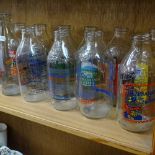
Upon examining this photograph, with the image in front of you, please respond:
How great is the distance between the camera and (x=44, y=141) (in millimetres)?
1238

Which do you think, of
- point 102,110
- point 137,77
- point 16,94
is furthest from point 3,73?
point 137,77

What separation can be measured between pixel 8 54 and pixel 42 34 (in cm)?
14

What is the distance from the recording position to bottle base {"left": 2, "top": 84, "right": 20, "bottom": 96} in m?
0.97

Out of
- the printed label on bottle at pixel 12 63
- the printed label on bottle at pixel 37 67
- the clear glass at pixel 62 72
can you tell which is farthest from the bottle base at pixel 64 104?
the printed label on bottle at pixel 12 63

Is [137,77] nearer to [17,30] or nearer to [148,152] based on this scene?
[148,152]

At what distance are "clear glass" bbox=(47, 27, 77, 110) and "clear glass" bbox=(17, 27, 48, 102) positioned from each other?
7cm

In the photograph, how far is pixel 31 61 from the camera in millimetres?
900

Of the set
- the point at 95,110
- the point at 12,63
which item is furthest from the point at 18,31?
the point at 95,110

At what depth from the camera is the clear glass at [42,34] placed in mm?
923

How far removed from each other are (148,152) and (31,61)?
0.47 m

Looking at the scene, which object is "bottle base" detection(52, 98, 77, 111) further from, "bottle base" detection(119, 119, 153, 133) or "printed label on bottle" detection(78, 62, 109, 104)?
"bottle base" detection(119, 119, 153, 133)

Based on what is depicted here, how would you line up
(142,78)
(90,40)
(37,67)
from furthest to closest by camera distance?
(37,67) < (90,40) < (142,78)

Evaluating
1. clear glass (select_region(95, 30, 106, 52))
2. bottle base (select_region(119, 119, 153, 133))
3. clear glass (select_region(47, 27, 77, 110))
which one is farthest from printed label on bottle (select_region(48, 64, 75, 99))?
bottle base (select_region(119, 119, 153, 133))

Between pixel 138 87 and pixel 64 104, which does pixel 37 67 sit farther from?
pixel 138 87
